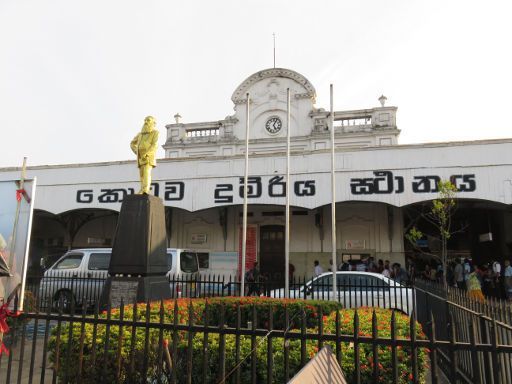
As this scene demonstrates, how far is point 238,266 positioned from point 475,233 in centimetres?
1343

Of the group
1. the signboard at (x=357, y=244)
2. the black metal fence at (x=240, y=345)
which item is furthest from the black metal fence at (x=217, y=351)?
the signboard at (x=357, y=244)

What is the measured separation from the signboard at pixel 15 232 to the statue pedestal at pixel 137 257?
387 cm

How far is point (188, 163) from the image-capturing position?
18625mm

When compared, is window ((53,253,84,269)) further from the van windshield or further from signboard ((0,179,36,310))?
signboard ((0,179,36,310))

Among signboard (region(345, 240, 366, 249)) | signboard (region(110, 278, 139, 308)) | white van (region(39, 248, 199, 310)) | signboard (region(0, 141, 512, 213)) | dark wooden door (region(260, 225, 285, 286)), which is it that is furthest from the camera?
dark wooden door (region(260, 225, 285, 286))

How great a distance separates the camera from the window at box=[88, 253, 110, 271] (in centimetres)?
1285

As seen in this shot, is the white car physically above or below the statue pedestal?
below

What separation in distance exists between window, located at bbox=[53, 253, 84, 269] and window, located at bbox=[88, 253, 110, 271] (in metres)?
0.40

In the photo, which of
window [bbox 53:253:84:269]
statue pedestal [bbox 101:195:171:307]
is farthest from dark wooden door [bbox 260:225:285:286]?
statue pedestal [bbox 101:195:171:307]

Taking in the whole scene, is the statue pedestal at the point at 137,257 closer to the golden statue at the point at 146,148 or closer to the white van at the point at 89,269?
the golden statue at the point at 146,148

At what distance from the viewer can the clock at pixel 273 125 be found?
24.1m

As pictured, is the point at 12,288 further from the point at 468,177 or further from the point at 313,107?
the point at 313,107

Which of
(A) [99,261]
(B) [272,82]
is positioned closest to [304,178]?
(A) [99,261]

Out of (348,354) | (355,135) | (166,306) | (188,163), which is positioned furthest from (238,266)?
(348,354)
